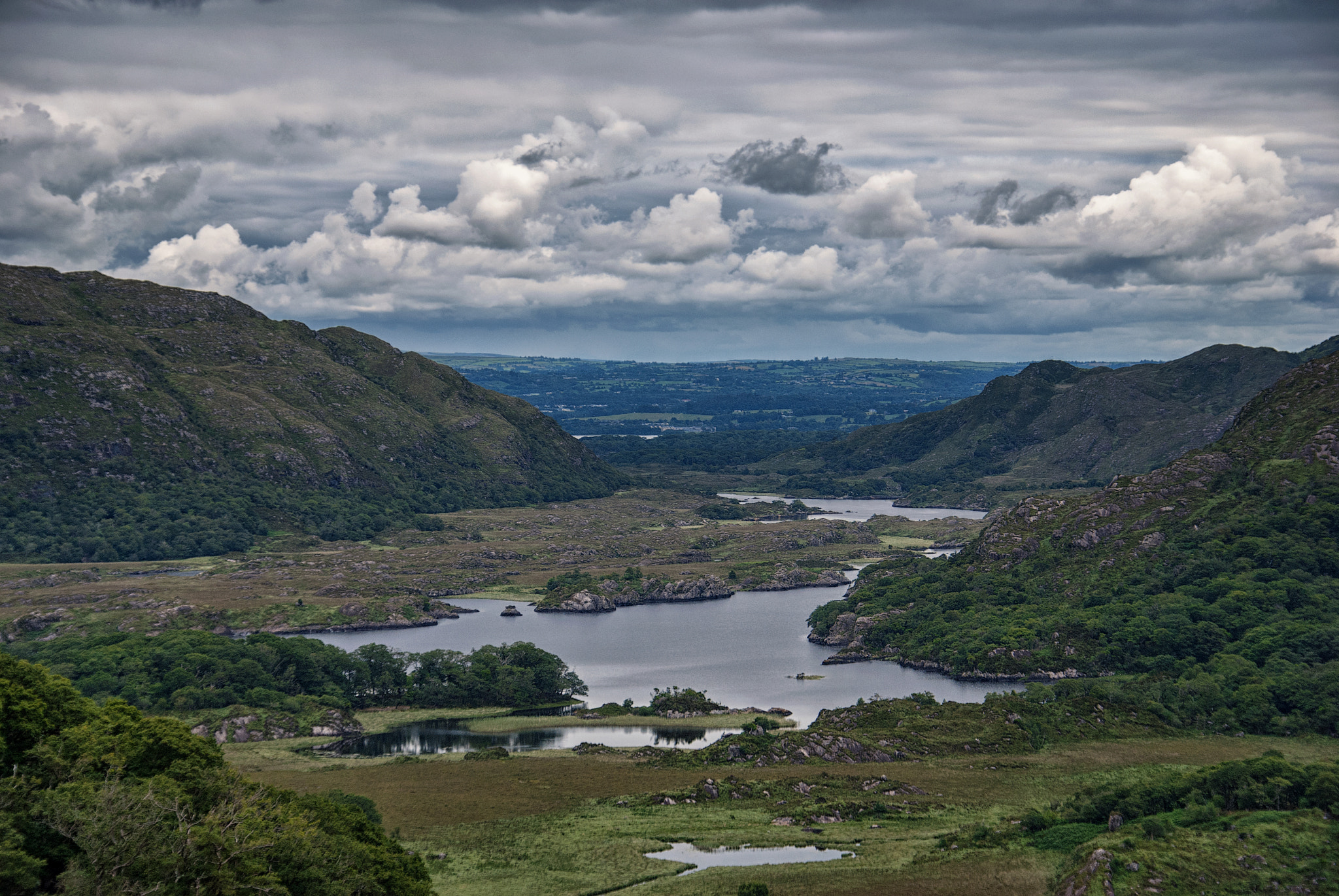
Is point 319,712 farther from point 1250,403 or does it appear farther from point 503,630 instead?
point 1250,403

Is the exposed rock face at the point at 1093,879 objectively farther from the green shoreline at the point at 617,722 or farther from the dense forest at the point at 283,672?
the dense forest at the point at 283,672

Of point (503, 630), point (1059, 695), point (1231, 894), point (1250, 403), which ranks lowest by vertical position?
point (503, 630)

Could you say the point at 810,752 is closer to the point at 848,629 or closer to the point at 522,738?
the point at 522,738

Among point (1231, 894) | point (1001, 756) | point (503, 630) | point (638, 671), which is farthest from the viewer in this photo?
point (503, 630)

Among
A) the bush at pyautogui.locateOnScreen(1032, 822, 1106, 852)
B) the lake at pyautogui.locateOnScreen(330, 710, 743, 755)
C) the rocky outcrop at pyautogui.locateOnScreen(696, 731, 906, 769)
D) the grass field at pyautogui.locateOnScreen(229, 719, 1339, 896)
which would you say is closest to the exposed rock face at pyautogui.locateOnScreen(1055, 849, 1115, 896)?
the grass field at pyautogui.locateOnScreen(229, 719, 1339, 896)

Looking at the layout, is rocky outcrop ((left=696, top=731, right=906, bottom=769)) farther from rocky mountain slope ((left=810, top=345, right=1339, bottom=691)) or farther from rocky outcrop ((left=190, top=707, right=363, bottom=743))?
rocky outcrop ((left=190, top=707, right=363, bottom=743))

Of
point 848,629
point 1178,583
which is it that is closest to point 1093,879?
point 1178,583

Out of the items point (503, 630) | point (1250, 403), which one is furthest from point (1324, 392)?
point (503, 630)

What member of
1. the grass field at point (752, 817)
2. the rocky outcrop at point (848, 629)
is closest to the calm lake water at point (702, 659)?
the rocky outcrop at point (848, 629)

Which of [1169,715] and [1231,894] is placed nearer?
[1231,894]
